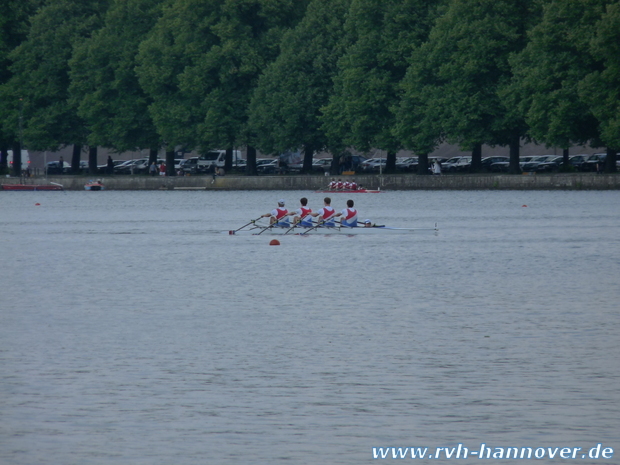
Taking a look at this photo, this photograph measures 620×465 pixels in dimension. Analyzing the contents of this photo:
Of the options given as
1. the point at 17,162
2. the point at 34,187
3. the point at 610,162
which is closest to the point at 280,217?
the point at 610,162

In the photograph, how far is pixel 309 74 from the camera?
9931 centimetres

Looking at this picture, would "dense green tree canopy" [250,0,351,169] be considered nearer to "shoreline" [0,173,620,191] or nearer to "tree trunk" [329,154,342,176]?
"tree trunk" [329,154,342,176]

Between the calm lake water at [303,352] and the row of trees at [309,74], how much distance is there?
42064mm

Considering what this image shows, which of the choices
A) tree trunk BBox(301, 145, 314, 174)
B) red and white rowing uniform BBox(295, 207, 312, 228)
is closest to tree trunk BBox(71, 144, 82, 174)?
tree trunk BBox(301, 145, 314, 174)

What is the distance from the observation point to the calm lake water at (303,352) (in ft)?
45.3

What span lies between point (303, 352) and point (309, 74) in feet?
266

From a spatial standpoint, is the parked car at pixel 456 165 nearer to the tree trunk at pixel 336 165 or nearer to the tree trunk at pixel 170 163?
the tree trunk at pixel 336 165

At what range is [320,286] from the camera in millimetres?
30469

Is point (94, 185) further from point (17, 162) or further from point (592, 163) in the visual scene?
point (592, 163)

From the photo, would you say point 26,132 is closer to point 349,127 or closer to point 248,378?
point 349,127

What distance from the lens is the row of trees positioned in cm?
8312

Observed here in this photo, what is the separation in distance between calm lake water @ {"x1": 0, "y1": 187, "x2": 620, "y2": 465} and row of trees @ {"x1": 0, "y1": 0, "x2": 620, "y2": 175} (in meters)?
42.1

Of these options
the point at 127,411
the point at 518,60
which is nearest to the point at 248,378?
the point at 127,411

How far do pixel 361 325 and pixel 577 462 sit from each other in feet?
34.0
